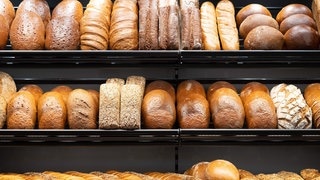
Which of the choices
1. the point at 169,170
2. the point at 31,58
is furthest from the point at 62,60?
the point at 169,170

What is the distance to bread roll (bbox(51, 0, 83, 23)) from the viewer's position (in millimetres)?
3570

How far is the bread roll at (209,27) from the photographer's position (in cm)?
339

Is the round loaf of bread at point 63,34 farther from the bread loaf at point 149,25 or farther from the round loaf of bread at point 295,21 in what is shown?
the round loaf of bread at point 295,21

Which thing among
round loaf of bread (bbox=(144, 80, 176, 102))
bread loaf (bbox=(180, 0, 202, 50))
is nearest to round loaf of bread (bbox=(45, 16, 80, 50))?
round loaf of bread (bbox=(144, 80, 176, 102))

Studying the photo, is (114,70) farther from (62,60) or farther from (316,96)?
(316,96)

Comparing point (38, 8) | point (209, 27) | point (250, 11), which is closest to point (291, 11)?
point (250, 11)

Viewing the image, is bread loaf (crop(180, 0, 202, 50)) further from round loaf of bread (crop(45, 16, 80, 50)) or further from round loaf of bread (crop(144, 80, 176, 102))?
round loaf of bread (crop(45, 16, 80, 50))

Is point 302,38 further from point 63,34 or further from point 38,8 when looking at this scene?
point 38,8

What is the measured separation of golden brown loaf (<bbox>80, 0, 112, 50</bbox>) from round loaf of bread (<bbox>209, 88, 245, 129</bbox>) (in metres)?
0.79

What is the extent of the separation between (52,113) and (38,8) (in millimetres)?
798

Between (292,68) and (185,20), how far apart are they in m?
0.94

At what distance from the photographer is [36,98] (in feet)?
11.2

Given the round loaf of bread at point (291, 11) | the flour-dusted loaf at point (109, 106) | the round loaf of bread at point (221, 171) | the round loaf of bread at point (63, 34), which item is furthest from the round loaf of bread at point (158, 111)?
the round loaf of bread at point (291, 11)

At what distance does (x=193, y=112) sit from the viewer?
3.30 metres
